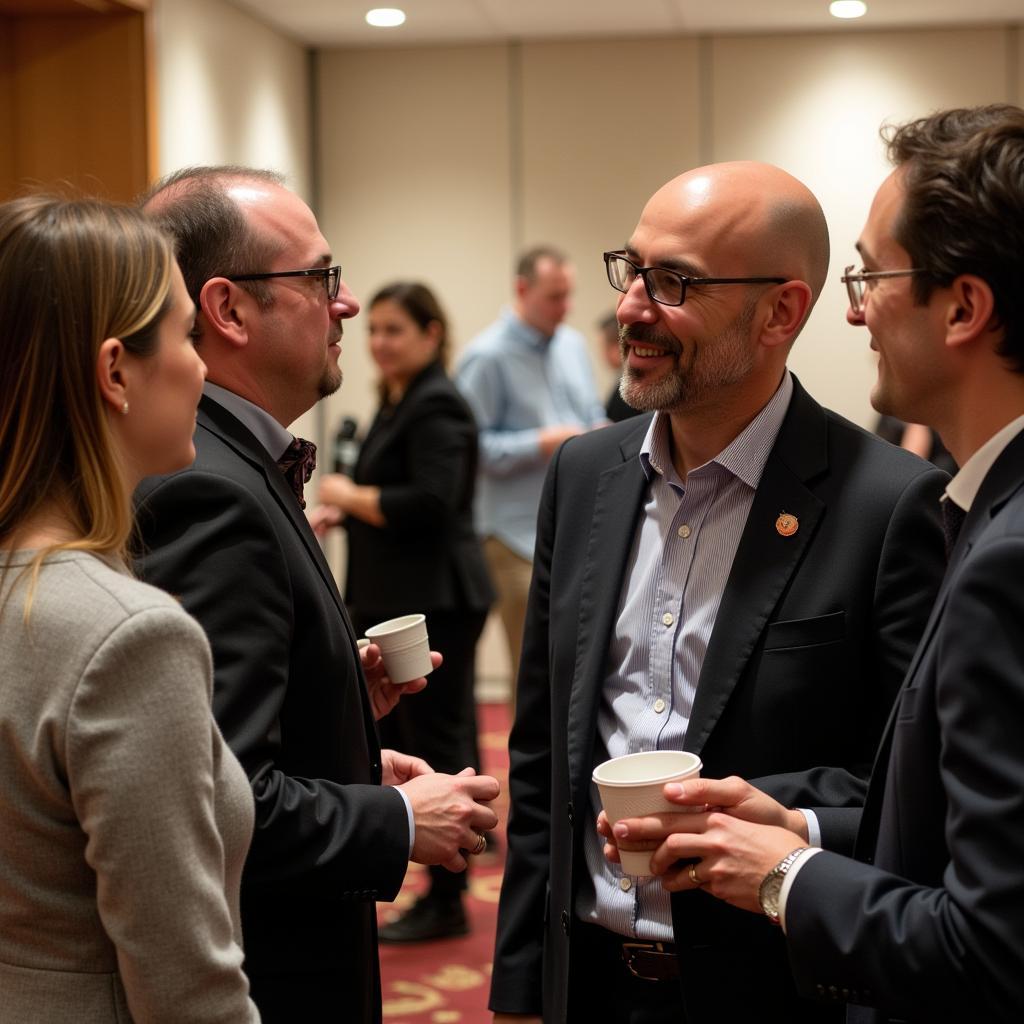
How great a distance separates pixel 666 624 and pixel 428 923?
2.34m

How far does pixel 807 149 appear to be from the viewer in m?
6.40

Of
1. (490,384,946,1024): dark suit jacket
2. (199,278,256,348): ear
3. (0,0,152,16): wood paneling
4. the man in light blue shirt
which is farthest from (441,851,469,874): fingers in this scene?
(0,0,152,16): wood paneling

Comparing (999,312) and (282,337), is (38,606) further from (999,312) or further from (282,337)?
(999,312)

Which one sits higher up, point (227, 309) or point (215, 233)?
point (215, 233)

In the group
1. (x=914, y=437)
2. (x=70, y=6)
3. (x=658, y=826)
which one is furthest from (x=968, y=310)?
(x=70, y=6)

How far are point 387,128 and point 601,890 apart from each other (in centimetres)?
558

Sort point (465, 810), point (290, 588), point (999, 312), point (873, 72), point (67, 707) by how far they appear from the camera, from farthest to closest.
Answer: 1. point (873, 72)
2. point (465, 810)
3. point (290, 588)
4. point (999, 312)
5. point (67, 707)

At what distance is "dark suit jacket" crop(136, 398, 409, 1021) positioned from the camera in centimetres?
151

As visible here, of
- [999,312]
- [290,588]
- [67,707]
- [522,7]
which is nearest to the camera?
[67,707]

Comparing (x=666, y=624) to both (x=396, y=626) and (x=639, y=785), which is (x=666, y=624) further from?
(x=396, y=626)

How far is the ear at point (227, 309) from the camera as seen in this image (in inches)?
68.9

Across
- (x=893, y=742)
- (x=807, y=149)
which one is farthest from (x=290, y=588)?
(x=807, y=149)

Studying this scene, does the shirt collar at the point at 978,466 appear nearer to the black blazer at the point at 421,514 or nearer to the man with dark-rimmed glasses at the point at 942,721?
the man with dark-rimmed glasses at the point at 942,721

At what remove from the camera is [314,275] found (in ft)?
5.97
